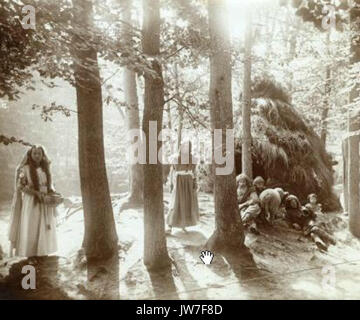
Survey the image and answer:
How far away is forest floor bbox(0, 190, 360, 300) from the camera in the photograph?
5.94m

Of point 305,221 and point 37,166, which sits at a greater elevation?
point 37,166

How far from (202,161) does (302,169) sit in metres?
3.47

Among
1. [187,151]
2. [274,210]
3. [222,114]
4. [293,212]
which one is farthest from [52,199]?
A: [293,212]

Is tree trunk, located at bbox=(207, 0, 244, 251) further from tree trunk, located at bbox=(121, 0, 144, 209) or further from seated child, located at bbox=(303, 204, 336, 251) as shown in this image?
tree trunk, located at bbox=(121, 0, 144, 209)

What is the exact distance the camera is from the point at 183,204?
8641 millimetres

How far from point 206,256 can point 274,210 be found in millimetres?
3465

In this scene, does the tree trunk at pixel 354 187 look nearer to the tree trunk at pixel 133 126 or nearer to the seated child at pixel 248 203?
the seated child at pixel 248 203

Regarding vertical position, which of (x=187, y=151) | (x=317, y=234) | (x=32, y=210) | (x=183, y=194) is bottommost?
(x=317, y=234)

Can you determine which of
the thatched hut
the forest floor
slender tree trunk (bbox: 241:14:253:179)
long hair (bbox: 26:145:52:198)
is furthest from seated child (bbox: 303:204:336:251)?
long hair (bbox: 26:145:52:198)

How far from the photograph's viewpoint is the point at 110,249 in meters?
6.98

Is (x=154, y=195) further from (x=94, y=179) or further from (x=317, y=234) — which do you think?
(x=317, y=234)

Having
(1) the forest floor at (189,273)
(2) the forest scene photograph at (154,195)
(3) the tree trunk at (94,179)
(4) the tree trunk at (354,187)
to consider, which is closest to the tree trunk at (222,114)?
(2) the forest scene photograph at (154,195)

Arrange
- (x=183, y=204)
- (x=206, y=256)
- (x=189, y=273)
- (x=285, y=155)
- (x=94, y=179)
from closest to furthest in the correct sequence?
1. (x=189, y=273)
2. (x=94, y=179)
3. (x=206, y=256)
4. (x=183, y=204)
5. (x=285, y=155)
